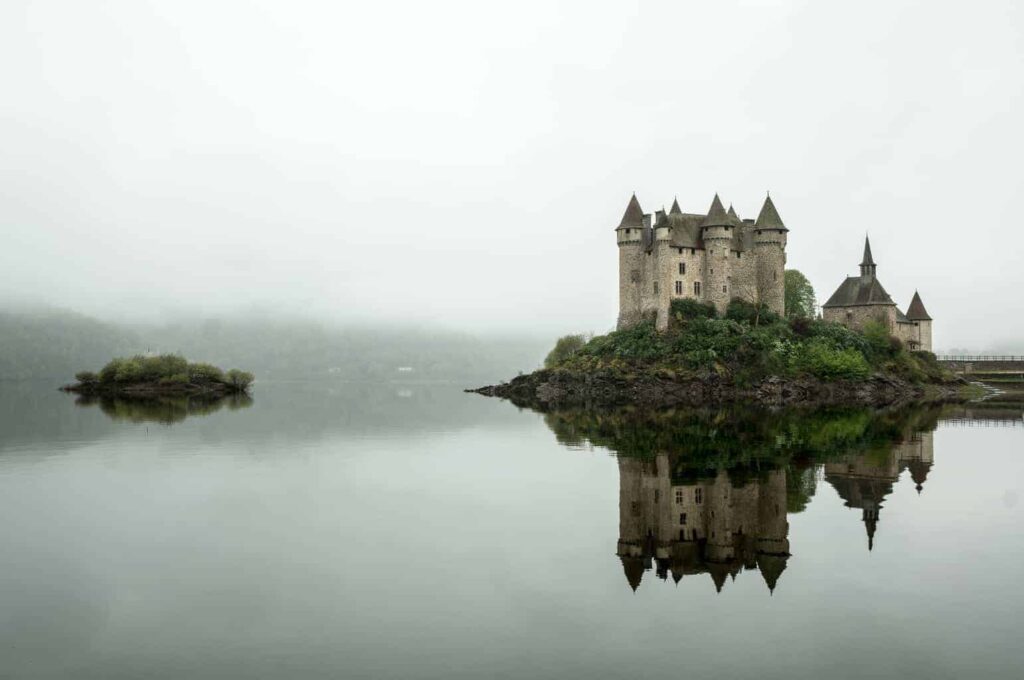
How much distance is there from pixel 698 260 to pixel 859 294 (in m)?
22.8

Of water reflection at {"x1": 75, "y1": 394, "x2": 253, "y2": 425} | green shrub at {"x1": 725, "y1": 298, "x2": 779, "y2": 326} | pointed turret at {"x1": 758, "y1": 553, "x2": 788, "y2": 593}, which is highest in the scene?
green shrub at {"x1": 725, "y1": 298, "x2": 779, "y2": 326}

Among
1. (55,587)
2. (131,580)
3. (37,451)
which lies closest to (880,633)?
(131,580)

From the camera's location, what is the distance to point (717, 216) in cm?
8419

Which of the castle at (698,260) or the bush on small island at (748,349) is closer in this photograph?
the bush on small island at (748,349)

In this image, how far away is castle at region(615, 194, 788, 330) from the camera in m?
83.3

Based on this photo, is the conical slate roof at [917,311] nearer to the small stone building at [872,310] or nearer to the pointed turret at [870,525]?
the small stone building at [872,310]

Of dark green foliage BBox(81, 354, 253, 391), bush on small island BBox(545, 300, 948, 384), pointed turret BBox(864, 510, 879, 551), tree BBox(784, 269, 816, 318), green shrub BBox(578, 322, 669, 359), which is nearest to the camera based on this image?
pointed turret BBox(864, 510, 879, 551)

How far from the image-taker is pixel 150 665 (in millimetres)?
11422

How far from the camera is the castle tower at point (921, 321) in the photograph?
316 ft

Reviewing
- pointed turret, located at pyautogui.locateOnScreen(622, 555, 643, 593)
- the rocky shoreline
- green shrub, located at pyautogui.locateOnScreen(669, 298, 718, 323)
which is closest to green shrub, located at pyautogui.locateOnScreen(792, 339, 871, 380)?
the rocky shoreline

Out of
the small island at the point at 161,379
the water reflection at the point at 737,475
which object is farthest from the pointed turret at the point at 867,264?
the small island at the point at 161,379

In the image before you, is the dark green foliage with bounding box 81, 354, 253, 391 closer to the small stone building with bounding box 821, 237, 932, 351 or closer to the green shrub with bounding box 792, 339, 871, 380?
the green shrub with bounding box 792, 339, 871, 380

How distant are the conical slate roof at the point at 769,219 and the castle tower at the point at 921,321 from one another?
24.9m

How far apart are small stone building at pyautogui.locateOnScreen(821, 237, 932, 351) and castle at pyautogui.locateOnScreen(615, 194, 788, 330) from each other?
1119 centimetres
